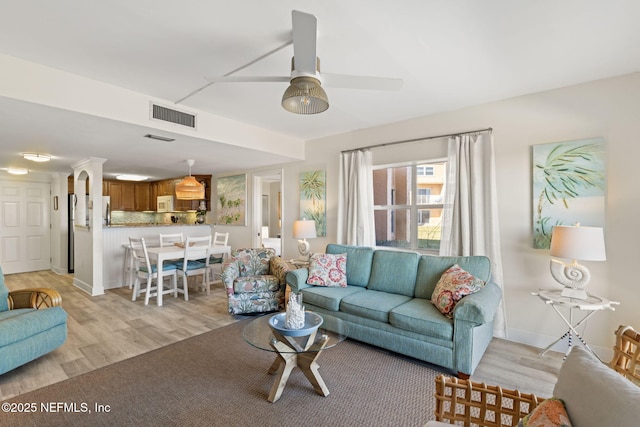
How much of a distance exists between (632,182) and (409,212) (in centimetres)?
218

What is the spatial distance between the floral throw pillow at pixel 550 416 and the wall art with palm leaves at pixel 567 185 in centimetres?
257

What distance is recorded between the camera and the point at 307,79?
1.89 metres

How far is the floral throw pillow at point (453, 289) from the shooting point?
2.61 m

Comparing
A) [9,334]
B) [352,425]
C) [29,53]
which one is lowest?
[352,425]

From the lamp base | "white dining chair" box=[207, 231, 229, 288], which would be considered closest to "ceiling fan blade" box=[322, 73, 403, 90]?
the lamp base

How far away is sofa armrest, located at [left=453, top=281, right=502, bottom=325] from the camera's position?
235 cm

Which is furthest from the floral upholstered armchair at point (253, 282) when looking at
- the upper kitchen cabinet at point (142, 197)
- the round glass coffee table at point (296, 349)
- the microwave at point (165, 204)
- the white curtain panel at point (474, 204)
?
the upper kitchen cabinet at point (142, 197)

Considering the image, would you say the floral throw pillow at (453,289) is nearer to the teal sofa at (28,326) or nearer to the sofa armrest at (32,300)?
the teal sofa at (28,326)

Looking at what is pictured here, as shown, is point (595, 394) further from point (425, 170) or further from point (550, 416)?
point (425, 170)

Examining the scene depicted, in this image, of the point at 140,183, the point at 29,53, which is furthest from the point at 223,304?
the point at 140,183

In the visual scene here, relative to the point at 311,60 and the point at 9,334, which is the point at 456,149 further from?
the point at 9,334

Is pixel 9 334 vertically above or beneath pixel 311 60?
beneath

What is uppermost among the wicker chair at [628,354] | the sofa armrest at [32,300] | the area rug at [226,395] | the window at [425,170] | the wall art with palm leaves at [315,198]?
the window at [425,170]

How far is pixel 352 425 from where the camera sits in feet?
6.25
